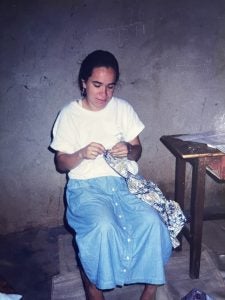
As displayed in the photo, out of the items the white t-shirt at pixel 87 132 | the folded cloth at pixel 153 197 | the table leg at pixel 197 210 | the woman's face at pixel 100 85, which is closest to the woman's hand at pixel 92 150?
the folded cloth at pixel 153 197

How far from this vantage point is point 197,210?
3.03 metres

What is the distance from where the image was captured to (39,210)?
408cm

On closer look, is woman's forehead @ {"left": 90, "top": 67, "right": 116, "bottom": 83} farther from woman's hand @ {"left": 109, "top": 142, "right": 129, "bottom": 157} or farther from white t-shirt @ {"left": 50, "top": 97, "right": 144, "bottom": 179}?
woman's hand @ {"left": 109, "top": 142, "right": 129, "bottom": 157}

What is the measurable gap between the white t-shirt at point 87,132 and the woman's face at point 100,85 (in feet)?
0.49

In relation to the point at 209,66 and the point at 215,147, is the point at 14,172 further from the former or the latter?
the point at 209,66

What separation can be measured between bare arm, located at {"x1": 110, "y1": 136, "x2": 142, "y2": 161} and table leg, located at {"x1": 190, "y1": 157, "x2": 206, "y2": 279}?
57 centimetres

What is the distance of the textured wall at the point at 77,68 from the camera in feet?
10.9

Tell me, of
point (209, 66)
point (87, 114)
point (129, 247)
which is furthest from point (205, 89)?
point (129, 247)

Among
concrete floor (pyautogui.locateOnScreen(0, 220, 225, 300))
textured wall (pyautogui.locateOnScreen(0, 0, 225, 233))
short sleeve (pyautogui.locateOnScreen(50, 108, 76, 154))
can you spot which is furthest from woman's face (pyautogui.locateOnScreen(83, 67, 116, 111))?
concrete floor (pyautogui.locateOnScreen(0, 220, 225, 300))

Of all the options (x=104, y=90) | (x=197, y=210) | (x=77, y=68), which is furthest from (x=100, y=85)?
(x=197, y=210)

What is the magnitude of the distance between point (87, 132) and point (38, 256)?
162 centimetres

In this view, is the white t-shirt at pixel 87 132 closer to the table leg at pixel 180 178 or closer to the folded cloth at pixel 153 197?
the folded cloth at pixel 153 197

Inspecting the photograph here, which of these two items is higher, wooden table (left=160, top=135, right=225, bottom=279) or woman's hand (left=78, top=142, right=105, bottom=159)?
woman's hand (left=78, top=142, right=105, bottom=159)

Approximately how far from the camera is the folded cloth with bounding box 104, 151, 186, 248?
9.15ft
